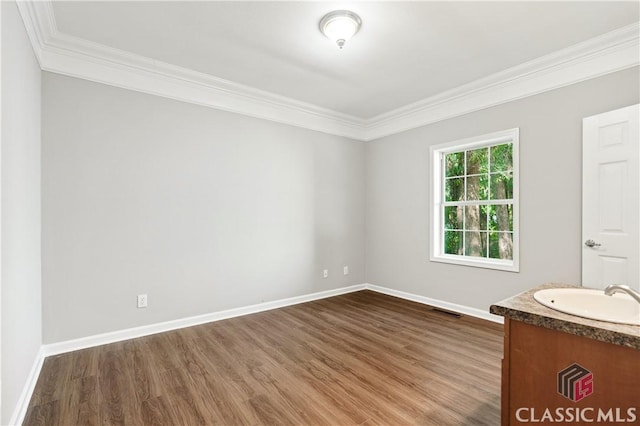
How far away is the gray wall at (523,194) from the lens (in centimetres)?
293

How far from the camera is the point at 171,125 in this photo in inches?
131

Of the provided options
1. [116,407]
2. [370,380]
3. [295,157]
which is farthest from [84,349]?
[295,157]

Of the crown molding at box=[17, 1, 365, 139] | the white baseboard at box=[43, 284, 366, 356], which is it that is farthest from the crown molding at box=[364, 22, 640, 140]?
the white baseboard at box=[43, 284, 366, 356]

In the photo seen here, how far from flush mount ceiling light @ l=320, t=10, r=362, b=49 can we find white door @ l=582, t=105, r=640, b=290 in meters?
2.27

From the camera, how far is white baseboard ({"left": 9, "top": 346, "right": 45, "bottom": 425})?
70.6 inches

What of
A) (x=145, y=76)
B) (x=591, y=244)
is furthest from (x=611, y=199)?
(x=145, y=76)

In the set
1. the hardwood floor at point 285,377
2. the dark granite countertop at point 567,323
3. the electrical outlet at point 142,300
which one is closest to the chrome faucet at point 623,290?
the dark granite countertop at point 567,323

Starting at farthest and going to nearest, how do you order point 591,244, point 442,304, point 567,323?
point 442,304 < point 591,244 < point 567,323

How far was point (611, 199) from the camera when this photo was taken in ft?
8.61

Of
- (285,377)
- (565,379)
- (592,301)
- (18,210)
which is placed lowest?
(285,377)

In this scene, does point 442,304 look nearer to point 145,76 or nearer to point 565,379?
point 565,379

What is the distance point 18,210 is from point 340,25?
8.30 ft

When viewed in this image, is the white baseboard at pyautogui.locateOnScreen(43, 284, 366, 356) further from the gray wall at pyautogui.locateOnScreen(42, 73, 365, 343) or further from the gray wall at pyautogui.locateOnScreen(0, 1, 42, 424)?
the gray wall at pyautogui.locateOnScreen(0, 1, 42, 424)

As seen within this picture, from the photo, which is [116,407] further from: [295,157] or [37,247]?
[295,157]
